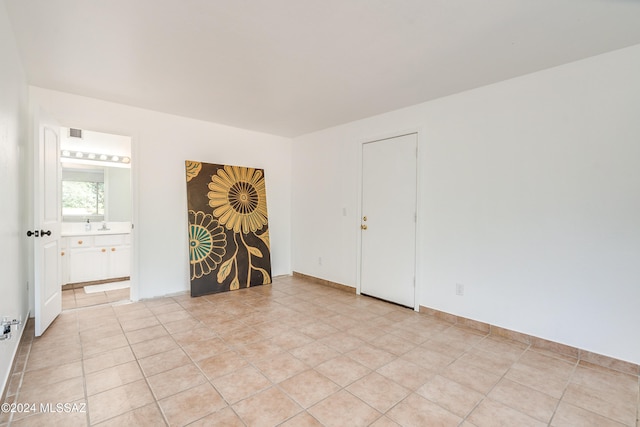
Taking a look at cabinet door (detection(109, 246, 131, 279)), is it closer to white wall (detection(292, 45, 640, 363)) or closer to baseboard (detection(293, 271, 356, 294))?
baseboard (detection(293, 271, 356, 294))

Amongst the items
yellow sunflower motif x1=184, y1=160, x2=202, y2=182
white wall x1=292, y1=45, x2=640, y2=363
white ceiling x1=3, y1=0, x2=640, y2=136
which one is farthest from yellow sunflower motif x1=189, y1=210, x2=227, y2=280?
white wall x1=292, y1=45, x2=640, y2=363

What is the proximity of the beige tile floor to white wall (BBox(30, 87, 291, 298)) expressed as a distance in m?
0.85

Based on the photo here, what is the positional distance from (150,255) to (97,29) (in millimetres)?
2580

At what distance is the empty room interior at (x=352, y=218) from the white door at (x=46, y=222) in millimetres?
29

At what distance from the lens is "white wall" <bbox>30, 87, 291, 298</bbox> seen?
3375mm

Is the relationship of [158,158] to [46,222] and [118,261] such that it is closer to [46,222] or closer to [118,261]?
[46,222]

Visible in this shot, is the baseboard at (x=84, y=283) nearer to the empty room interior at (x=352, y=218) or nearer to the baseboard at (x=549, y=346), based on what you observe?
the empty room interior at (x=352, y=218)

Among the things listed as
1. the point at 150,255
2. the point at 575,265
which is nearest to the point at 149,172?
the point at 150,255

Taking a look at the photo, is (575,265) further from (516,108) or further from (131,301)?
(131,301)

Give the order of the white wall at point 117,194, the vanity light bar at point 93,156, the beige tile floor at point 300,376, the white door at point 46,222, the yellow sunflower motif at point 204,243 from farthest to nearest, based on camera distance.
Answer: the white wall at point 117,194, the vanity light bar at point 93,156, the yellow sunflower motif at point 204,243, the white door at point 46,222, the beige tile floor at point 300,376

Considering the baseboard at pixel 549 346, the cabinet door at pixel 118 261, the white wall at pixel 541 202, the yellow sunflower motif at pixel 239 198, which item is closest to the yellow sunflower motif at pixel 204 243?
the yellow sunflower motif at pixel 239 198

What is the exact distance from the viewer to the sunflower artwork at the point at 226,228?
4.00m

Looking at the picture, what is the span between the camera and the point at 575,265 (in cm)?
242

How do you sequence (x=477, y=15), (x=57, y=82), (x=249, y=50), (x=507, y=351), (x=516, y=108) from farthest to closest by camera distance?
(x=57, y=82) < (x=516, y=108) < (x=507, y=351) < (x=249, y=50) < (x=477, y=15)
